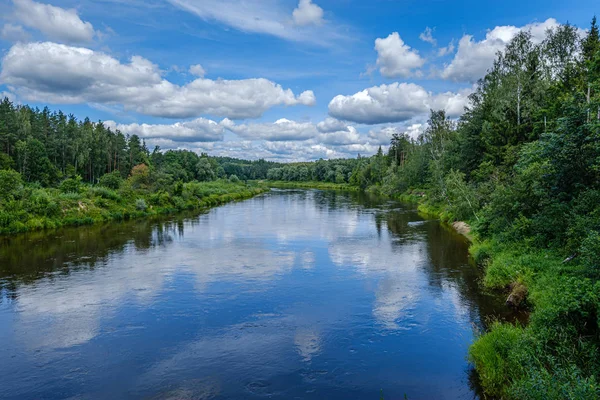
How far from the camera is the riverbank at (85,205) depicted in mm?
37031

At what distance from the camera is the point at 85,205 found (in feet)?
149

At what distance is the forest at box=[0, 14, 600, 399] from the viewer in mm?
11180

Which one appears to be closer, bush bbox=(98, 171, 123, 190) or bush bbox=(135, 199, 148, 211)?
bush bbox=(135, 199, 148, 211)

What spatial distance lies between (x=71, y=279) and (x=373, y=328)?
16734 millimetres

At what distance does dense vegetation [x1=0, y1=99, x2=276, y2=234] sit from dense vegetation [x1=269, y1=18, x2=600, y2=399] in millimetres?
37201

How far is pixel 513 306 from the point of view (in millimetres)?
17109

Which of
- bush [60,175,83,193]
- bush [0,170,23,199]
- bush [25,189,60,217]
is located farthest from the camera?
bush [60,175,83,193]

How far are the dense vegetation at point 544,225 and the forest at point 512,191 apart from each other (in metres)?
0.06

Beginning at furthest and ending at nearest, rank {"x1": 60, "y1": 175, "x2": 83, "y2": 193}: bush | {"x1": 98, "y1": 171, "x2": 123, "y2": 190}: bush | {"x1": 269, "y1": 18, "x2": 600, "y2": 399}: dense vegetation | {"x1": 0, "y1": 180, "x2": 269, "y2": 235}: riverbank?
{"x1": 98, "y1": 171, "x2": 123, "y2": 190}: bush
{"x1": 60, "y1": 175, "x2": 83, "y2": 193}: bush
{"x1": 0, "y1": 180, "x2": 269, "y2": 235}: riverbank
{"x1": 269, "y1": 18, "x2": 600, "y2": 399}: dense vegetation

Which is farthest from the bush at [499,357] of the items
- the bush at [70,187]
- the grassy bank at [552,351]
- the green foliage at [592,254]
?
the bush at [70,187]

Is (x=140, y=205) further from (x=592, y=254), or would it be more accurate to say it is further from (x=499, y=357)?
(x=592, y=254)

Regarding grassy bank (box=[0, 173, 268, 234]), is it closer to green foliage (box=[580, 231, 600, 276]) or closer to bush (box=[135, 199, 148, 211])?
bush (box=[135, 199, 148, 211])

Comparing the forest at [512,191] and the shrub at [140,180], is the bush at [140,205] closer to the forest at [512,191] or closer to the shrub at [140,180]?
the forest at [512,191]

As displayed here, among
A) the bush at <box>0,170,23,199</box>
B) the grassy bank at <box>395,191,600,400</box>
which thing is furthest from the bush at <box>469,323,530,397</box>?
the bush at <box>0,170,23,199</box>
